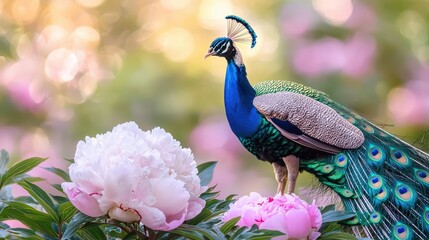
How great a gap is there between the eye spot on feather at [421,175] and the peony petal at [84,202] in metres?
0.42

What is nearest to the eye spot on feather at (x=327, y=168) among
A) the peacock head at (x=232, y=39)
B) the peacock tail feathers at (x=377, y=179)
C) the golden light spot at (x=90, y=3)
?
the peacock tail feathers at (x=377, y=179)

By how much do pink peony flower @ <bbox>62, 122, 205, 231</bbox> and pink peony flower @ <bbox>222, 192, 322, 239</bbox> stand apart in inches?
2.2

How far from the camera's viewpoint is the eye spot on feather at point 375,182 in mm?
854

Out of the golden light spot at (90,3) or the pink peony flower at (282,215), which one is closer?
the pink peony flower at (282,215)

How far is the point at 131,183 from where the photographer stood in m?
0.55

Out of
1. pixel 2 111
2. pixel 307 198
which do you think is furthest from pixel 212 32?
pixel 307 198

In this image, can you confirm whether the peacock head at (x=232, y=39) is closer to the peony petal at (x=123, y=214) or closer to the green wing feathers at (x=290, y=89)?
the green wing feathers at (x=290, y=89)

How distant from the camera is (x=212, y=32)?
2.02 meters

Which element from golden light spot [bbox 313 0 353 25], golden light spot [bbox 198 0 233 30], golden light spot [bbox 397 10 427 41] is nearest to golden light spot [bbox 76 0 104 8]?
golden light spot [bbox 198 0 233 30]

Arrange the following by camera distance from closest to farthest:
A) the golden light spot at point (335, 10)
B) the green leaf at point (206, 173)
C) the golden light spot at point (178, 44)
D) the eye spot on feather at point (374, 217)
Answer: the green leaf at point (206, 173) → the eye spot on feather at point (374, 217) → the golden light spot at point (335, 10) → the golden light spot at point (178, 44)

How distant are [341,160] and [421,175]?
10 cm

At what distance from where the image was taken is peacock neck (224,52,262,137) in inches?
34.1

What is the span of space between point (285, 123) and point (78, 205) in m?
0.35

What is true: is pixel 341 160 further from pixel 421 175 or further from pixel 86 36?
pixel 86 36
